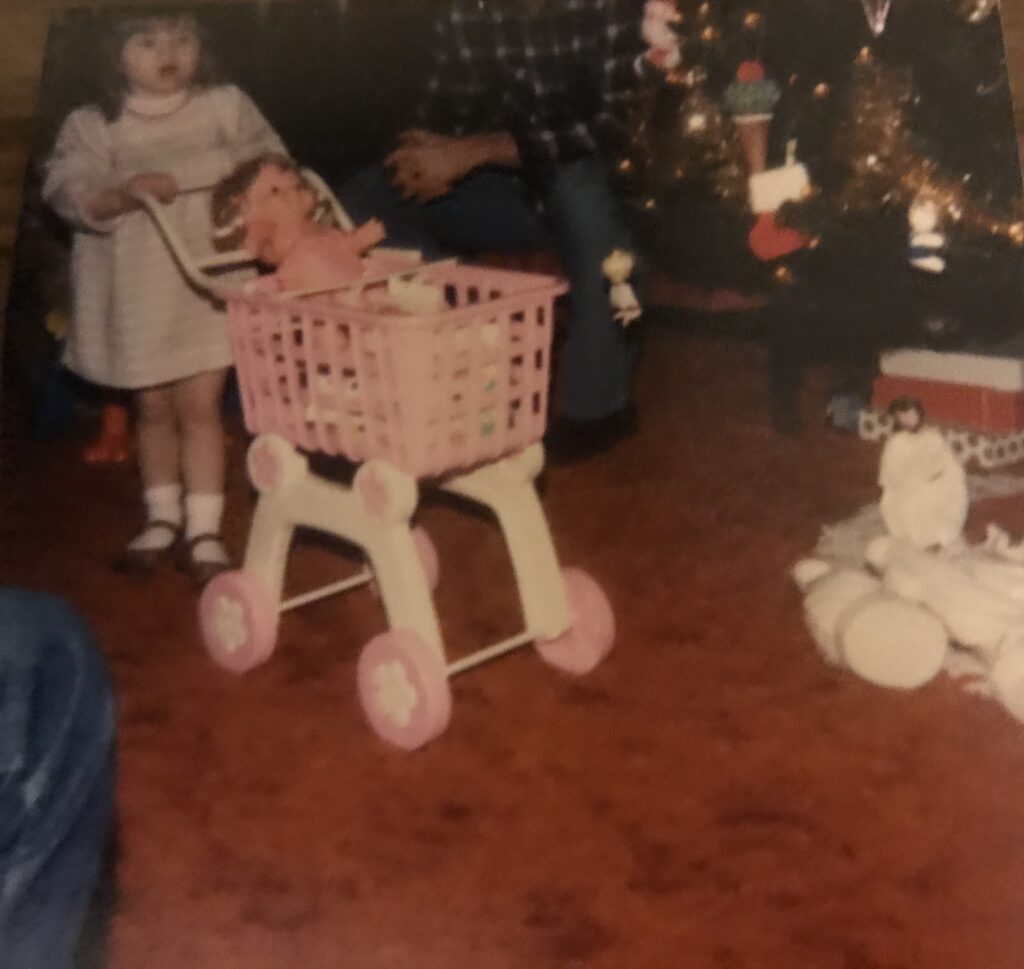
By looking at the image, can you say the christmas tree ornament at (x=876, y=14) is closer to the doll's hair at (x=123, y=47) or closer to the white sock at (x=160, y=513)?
the doll's hair at (x=123, y=47)

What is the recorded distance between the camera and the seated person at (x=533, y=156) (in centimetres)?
73

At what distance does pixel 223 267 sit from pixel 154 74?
151 mm

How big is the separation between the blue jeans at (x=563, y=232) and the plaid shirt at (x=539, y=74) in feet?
0.11

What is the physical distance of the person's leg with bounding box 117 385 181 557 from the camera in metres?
0.91

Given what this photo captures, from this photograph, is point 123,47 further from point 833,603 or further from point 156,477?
point 833,603

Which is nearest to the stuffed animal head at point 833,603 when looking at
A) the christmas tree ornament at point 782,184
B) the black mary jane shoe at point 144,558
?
the christmas tree ornament at point 782,184

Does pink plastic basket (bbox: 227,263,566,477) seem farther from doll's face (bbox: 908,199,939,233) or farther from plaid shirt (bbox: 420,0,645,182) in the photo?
doll's face (bbox: 908,199,939,233)

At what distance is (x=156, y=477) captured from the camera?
931 millimetres

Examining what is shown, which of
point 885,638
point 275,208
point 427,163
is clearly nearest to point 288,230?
point 275,208

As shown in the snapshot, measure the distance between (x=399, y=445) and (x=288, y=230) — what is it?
160 mm

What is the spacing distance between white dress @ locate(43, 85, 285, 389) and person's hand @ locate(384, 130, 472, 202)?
3.3 inches

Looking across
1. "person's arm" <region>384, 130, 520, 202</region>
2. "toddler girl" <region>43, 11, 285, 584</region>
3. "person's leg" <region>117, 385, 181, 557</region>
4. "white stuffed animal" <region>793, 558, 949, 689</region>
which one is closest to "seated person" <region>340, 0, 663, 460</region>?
"person's arm" <region>384, 130, 520, 202</region>

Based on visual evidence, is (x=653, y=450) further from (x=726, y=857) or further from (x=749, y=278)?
(x=726, y=857)

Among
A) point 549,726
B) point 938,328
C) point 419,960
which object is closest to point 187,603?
point 549,726
